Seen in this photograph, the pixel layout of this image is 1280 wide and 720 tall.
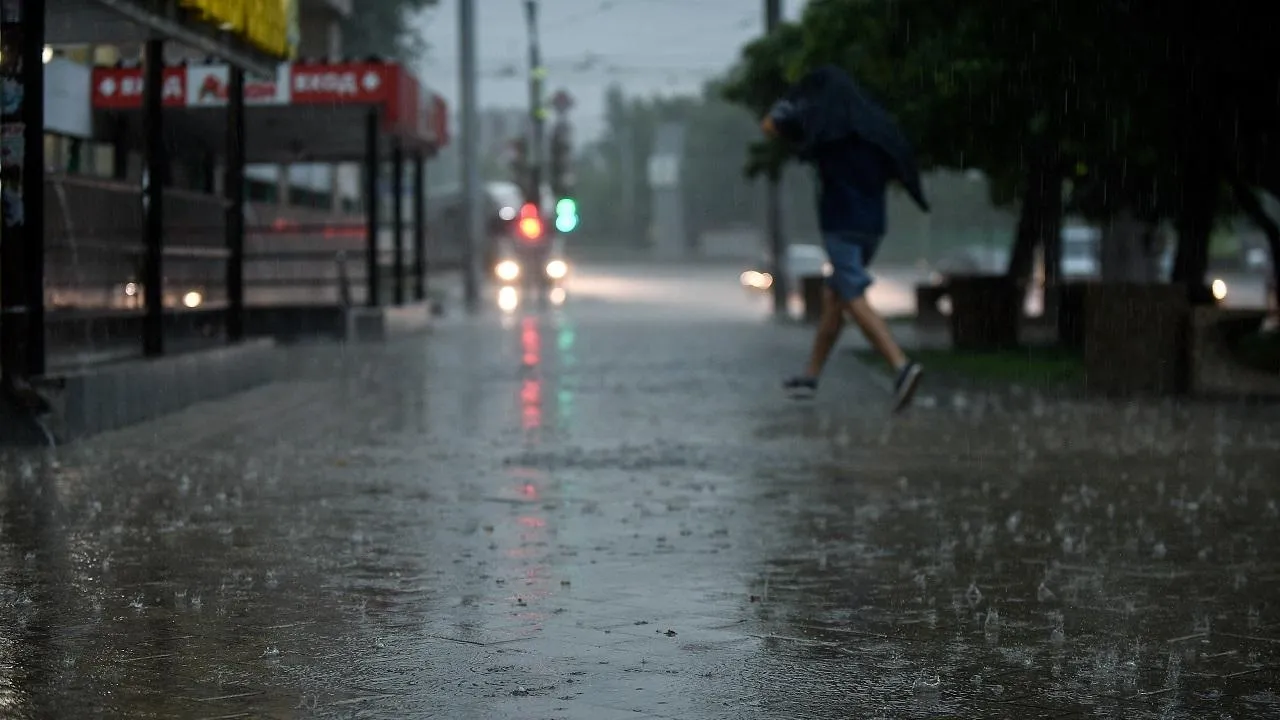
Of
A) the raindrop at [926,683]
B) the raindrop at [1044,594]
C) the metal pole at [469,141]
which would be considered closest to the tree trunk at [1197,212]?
the raindrop at [1044,594]

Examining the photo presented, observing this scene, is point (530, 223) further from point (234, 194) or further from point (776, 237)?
point (234, 194)

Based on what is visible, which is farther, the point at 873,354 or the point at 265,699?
the point at 873,354

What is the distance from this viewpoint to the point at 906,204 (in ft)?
405

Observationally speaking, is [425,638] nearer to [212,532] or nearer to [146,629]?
[146,629]

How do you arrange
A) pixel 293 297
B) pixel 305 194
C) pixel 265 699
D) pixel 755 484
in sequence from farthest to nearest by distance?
pixel 305 194 → pixel 293 297 → pixel 755 484 → pixel 265 699

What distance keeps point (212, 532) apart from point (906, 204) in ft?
384

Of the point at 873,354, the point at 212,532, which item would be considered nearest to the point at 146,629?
the point at 212,532

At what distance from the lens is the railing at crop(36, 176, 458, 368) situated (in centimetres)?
1532

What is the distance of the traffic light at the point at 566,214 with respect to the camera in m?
45.7

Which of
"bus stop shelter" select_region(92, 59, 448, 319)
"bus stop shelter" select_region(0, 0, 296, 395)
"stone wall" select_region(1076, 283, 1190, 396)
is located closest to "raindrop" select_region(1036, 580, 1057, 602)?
"bus stop shelter" select_region(0, 0, 296, 395)

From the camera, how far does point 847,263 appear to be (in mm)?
14203

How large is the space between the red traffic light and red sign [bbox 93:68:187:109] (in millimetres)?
23333

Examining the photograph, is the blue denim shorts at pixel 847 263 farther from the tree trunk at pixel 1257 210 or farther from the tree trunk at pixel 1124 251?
the tree trunk at pixel 1124 251

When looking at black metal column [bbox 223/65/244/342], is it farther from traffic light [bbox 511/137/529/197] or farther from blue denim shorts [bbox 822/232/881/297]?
traffic light [bbox 511/137/529/197]
